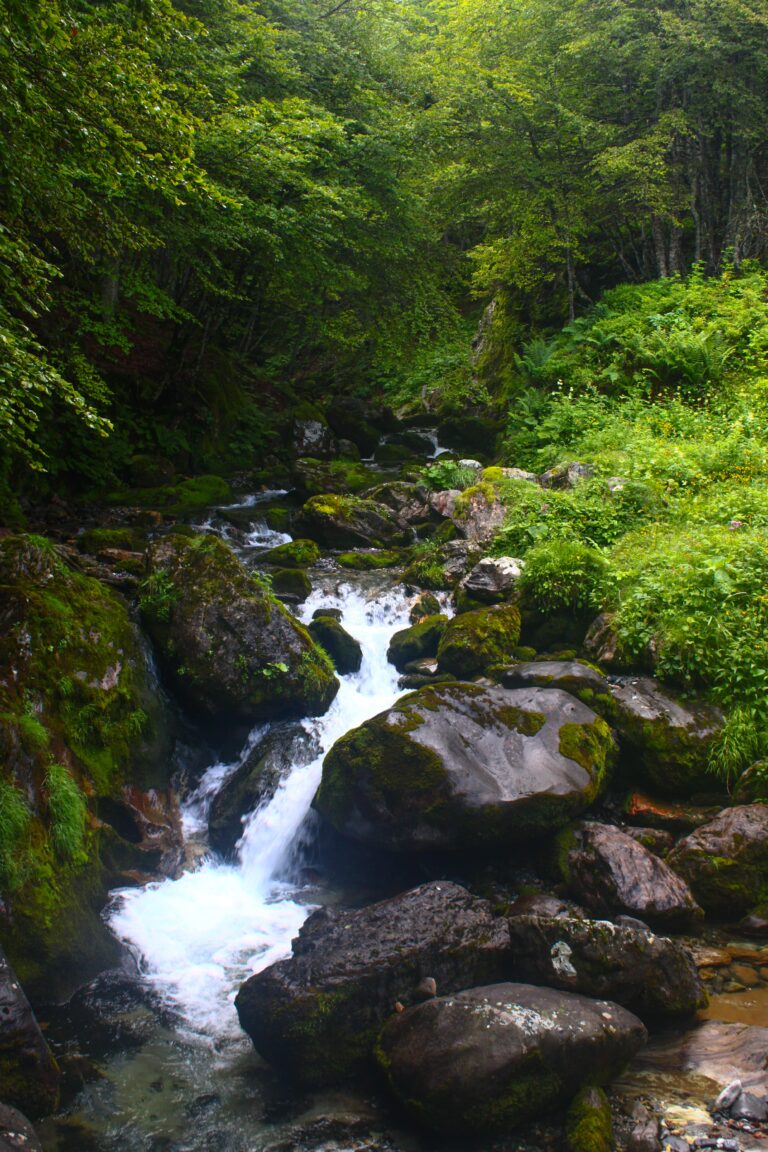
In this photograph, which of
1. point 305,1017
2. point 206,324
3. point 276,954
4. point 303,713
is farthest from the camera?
point 206,324

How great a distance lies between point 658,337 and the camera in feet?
47.5

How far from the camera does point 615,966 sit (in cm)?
515

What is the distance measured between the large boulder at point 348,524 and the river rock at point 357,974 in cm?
956

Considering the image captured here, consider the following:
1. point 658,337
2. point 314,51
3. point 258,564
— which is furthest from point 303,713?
point 314,51

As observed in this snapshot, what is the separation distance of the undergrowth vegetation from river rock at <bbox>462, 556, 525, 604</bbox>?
1.14ft

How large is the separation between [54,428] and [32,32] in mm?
10010

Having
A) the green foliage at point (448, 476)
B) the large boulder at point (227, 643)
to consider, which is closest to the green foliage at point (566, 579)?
the large boulder at point (227, 643)

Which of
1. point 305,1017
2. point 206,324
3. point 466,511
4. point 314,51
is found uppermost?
point 314,51

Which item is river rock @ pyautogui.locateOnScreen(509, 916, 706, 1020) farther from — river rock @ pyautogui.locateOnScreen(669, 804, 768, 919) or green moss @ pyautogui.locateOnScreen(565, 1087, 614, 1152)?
river rock @ pyautogui.locateOnScreen(669, 804, 768, 919)

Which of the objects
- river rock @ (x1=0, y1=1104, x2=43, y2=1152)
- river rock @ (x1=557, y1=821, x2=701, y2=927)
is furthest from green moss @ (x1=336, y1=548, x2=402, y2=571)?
river rock @ (x1=0, y1=1104, x2=43, y2=1152)

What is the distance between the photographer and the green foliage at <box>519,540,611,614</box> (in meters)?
9.35

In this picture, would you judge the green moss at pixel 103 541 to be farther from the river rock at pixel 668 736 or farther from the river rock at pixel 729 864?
the river rock at pixel 729 864

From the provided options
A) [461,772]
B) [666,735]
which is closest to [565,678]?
[666,735]

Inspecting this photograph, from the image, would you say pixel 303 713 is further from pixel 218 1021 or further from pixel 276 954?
pixel 218 1021
